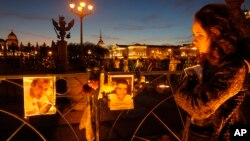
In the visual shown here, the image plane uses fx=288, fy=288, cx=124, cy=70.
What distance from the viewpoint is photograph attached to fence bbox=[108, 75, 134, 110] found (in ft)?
11.4

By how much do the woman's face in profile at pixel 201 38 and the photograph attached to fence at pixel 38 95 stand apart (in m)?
1.99

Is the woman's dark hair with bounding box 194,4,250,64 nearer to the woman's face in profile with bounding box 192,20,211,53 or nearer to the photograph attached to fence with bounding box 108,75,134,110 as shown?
the woman's face in profile with bounding box 192,20,211,53

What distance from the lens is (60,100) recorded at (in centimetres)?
1034

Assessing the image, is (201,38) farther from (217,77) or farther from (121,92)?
(121,92)

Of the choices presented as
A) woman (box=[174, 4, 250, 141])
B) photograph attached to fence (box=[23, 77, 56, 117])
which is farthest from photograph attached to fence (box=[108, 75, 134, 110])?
woman (box=[174, 4, 250, 141])

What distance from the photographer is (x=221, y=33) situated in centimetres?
170

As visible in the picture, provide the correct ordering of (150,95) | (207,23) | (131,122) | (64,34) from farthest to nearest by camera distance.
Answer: (64,34) → (150,95) → (131,122) → (207,23)

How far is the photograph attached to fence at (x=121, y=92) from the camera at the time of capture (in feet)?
11.4

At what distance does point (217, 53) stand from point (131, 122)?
19.4 feet

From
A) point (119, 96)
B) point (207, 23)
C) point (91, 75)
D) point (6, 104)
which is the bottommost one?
point (6, 104)

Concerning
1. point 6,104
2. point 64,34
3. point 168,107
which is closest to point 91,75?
point 168,107

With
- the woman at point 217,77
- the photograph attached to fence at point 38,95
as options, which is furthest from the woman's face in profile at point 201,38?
the photograph attached to fence at point 38,95

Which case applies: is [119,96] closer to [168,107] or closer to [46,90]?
[46,90]

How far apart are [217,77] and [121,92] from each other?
6.52 ft
